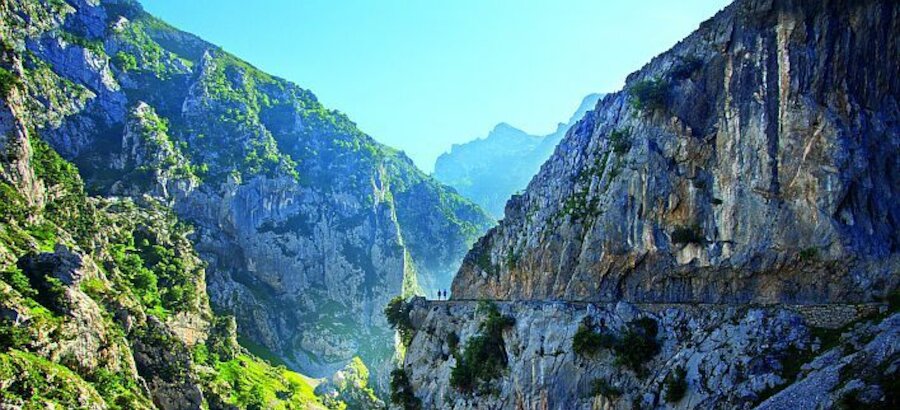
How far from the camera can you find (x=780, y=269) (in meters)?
40.3

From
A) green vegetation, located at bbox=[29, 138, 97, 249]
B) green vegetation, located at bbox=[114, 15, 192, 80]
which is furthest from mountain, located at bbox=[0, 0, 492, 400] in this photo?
green vegetation, located at bbox=[29, 138, 97, 249]

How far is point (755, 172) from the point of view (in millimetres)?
43156

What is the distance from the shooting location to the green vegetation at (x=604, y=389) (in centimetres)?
3625

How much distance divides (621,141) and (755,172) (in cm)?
1327

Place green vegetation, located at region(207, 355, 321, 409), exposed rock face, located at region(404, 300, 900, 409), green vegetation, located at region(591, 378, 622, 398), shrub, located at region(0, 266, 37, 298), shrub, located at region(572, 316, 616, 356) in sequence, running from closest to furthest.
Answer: exposed rock face, located at region(404, 300, 900, 409), green vegetation, located at region(591, 378, 622, 398), shrub, located at region(572, 316, 616, 356), shrub, located at region(0, 266, 37, 298), green vegetation, located at region(207, 355, 321, 409)

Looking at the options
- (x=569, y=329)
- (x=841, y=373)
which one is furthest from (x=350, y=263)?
(x=841, y=373)

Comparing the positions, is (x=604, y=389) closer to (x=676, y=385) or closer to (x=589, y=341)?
(x=589, y=341)

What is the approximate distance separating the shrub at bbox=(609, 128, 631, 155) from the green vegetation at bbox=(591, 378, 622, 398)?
76.7 feet

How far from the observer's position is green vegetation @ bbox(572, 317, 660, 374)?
119 ft

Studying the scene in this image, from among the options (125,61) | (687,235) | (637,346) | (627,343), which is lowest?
(637,346)

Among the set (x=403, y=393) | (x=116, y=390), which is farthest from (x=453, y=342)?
(x=116, y=390)

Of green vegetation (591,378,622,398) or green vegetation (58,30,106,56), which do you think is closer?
green vegetation (591,378,622,398)

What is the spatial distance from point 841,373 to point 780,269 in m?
17.6

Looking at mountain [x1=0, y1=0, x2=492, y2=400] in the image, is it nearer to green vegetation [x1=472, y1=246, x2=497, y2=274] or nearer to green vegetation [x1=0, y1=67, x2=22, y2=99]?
green vegetation [x1=0, y1=67, x2=22, y2=99]
